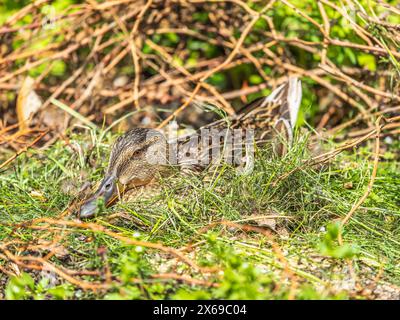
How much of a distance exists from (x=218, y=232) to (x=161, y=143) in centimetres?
117

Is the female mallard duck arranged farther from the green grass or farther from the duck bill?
the green grass

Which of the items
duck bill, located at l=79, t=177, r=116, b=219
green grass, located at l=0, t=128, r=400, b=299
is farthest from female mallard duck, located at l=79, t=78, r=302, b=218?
green grass, located at l=0, t=128, r=400, b=299

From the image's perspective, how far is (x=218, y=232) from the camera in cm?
347

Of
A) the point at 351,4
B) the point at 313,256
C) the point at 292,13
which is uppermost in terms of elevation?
the point at 292,13

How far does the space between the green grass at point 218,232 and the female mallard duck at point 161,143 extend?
0.67ft

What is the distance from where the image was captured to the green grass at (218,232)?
2906mm

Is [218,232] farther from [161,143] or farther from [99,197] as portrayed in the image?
[161,143]

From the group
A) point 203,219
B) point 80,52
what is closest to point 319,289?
point 203,219

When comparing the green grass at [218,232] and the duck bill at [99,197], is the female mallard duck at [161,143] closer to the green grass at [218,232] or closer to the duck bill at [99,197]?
the duck bill at [99,197]

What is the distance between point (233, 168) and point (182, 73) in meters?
2.44

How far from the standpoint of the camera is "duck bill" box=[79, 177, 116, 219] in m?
3.64

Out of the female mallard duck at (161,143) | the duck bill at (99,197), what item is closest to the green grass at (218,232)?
the duck bill at (99,197)

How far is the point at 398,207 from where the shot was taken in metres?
3.92
